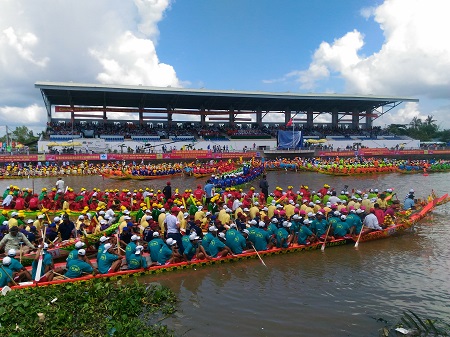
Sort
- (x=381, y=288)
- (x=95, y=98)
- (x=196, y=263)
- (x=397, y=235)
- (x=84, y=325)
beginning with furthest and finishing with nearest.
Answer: (x=95, y=98)
(x=397, y=235)
(x=196, y=263)
(x=381, y=288)
(x=84, y=325)

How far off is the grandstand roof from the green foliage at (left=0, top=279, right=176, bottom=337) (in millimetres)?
40789

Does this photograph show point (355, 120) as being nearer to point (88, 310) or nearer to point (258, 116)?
point (258, 116)

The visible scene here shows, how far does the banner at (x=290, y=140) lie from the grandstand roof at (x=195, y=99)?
683 cm

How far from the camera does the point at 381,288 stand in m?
8.36

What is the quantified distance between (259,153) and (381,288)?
37.9 meters

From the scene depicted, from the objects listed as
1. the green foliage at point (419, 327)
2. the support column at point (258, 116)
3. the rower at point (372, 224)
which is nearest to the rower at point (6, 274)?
the green foliage at point (419, 327)

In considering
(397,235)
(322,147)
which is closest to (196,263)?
(397,235)

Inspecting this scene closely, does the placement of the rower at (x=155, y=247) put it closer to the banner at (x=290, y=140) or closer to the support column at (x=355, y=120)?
the banner at (x=290, y=140)

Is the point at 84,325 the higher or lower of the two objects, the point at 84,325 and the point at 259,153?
the lower

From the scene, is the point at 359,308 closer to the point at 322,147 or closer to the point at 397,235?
the point at 397,235

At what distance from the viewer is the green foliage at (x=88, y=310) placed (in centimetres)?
619

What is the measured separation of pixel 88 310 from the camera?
6.90 meters

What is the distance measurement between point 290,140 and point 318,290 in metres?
41.7

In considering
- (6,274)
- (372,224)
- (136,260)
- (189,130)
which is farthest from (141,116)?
(6,274)
